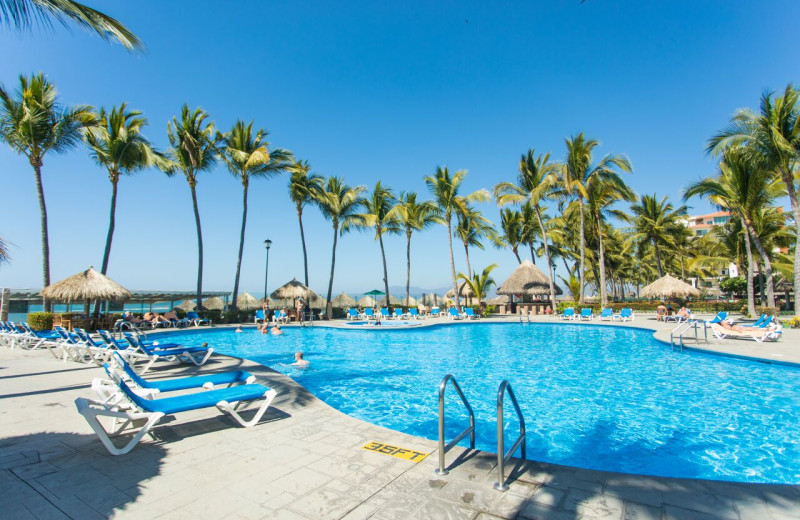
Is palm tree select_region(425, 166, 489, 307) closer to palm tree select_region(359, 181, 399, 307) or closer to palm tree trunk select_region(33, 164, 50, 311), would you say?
palm tree select_region(359, 181, 399, 307)

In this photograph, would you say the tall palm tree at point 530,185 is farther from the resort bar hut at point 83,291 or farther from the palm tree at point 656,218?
the resort bar hut at point 83,291

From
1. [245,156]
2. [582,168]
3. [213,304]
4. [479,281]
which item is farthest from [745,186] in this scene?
[213,304]

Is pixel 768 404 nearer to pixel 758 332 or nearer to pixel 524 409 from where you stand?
pixel 524 409

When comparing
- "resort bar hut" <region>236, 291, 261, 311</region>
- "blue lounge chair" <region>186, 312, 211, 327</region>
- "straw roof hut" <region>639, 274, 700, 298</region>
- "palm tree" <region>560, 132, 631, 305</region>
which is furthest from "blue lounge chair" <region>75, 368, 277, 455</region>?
"resort bar hut" <region>236, 291, 261, 311</region>

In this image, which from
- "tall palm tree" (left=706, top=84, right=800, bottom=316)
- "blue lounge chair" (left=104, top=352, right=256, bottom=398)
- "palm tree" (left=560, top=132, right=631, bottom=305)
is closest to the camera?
"blue lounge chair" (left=104, top=352, right=256, bottom=398)

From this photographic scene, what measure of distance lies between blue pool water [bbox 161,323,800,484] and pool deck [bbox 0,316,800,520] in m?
1.88

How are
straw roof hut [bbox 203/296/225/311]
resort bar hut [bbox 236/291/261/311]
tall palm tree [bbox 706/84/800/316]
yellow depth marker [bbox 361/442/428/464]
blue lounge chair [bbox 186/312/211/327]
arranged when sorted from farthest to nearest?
1. straw roof hut [bbox 203/296/225/311]
2. resort bar hut [bbox 236/291/261/311]
3. blue lounge chair [bbox 186/312/211/327]
4. tall palm tree [bbox 706/84/800/316]
5. yellow depth marker [bbox 361/442/428/464]

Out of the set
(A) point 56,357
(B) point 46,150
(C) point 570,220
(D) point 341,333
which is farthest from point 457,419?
(C) point 570,220

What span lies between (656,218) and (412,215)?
64.8 ft

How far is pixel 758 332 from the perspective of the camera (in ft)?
37.6

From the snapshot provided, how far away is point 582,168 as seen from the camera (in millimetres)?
24656

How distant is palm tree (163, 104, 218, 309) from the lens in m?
21.8

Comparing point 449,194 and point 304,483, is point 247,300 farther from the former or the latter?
point 304,483

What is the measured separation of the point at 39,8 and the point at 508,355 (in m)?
12.3
